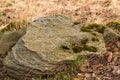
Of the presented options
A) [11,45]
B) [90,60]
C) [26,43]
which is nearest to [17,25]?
[11,45]

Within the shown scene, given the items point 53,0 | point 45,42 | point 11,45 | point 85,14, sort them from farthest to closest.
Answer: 1. point 53,0
2. point 85,14
3. point 11,45
4. point 45,42

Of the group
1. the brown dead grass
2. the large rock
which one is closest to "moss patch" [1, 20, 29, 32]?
the brown dead grass

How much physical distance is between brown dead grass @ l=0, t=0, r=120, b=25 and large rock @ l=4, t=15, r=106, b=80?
207 centimetres

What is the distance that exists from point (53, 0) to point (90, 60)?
4.03m

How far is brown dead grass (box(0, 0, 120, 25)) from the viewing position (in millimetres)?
7406

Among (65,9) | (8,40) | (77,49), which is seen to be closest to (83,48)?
(77,49)

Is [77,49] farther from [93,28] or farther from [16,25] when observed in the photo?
[16,25]

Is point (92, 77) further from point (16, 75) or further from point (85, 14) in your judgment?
point (85, 14)

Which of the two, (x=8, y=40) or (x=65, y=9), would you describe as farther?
(x=65, y=9)

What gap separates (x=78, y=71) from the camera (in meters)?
4.61

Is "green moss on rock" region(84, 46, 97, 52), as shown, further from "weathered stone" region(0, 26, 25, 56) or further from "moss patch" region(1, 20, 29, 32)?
"moss patch" region(1, 20, 29, 32)

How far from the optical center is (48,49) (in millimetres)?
4707

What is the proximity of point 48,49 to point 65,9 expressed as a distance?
10.9 feet

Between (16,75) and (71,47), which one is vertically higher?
(71,47)
